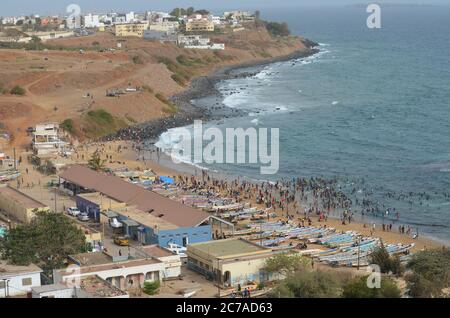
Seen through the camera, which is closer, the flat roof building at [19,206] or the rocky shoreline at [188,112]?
the flat roof building at [19,206]

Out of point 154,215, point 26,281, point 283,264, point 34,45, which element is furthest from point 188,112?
point 26,281

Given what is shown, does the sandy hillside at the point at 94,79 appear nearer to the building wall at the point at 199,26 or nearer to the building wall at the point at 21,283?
the building wall at the point at 199,26

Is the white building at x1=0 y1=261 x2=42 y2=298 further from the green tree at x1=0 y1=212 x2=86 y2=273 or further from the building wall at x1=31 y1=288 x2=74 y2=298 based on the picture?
the building wall at x1=31 y1=288 x2=74 y2=298

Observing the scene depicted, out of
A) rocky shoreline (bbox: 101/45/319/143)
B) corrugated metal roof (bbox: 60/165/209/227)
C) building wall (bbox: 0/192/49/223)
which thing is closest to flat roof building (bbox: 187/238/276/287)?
corrugated metal roof (bbox: 60/165/209/227)

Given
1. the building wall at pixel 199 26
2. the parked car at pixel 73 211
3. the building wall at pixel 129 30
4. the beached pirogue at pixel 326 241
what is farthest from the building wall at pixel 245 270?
the building wall at pixel 199 26

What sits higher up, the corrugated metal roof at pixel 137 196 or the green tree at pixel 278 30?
the green tree at pixel 278 30

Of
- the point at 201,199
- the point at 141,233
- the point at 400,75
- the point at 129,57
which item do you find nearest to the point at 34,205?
the point at 141,233
